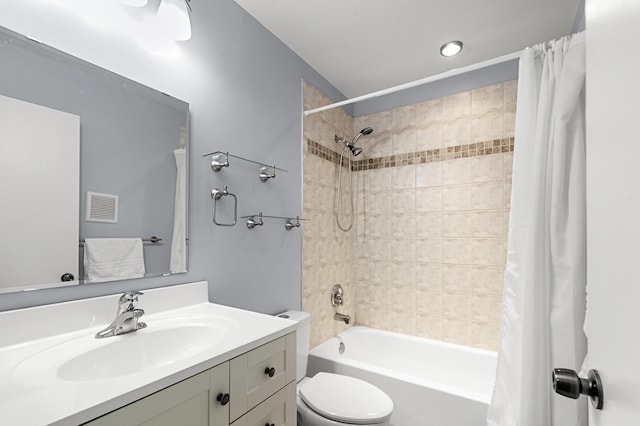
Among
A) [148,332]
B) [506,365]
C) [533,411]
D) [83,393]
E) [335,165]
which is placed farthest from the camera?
[335,165]

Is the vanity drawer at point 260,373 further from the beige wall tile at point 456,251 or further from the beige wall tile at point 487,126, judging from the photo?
the beige wall tile at point 487,126

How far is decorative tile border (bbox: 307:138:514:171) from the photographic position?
7.54ft

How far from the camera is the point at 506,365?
1.45m

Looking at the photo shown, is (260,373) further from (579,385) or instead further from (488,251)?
(488,251)

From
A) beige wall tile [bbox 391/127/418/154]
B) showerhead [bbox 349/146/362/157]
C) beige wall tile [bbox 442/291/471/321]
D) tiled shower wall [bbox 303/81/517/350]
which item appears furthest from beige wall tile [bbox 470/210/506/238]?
showerhead [bbox 349/146/362/157]

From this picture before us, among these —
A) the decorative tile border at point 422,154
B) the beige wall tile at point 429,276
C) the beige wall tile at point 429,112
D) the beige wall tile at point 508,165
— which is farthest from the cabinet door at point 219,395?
the beige wall tile at point 429,112

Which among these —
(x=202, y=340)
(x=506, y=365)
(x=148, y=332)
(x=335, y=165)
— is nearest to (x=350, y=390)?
(x=506, y=365)

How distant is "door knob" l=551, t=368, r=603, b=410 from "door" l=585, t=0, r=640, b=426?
16mm

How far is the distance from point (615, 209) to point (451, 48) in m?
2.11

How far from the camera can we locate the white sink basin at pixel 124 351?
2.70 ft

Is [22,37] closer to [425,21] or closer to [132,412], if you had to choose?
[132,412]

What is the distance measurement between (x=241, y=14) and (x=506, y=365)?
2283 mm

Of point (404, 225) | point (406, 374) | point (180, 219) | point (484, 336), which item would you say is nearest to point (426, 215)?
point (404, 225)

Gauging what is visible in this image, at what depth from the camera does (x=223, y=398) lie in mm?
877
